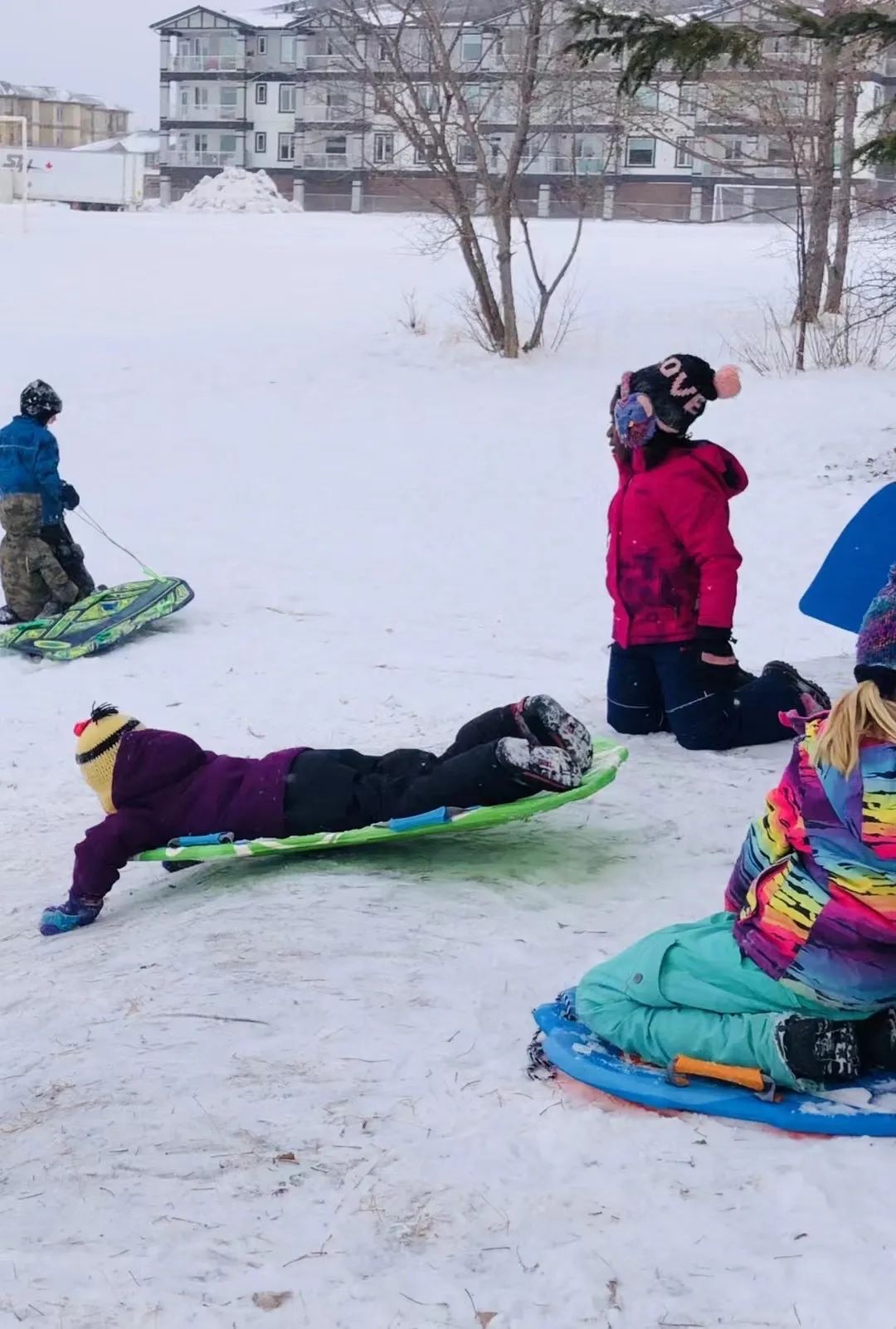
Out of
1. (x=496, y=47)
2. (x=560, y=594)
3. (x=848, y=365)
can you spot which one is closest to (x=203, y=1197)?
(x=560, y=594)

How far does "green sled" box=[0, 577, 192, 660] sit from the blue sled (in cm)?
466

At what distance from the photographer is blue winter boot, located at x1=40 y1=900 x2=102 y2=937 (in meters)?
5.19

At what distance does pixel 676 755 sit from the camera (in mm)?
6035

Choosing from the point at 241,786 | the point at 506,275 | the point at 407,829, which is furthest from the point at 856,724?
the point at 506,275

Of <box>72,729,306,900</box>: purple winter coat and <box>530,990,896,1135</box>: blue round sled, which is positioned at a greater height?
<box>530,990,896,1135</box>: blue round sled

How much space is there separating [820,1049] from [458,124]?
1594cm

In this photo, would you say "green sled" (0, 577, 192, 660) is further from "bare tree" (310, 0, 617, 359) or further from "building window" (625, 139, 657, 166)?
"building window" (625, 139, 657, 166)

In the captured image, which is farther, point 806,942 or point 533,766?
point 533,766

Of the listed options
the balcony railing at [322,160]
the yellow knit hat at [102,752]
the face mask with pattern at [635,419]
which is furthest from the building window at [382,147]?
the yellow knit hat at [102,752]

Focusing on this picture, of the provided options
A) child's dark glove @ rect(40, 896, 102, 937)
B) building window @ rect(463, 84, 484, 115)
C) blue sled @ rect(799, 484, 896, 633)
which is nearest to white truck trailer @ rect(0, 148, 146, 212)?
building window @ rect(463, 84, 484, 115)

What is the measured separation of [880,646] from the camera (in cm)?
298

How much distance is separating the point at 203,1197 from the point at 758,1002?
1.22 m

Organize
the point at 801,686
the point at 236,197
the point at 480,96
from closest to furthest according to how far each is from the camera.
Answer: the point at 801,686
the point at 480,96
the point at 236,197

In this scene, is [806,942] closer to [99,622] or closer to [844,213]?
[99,622]
